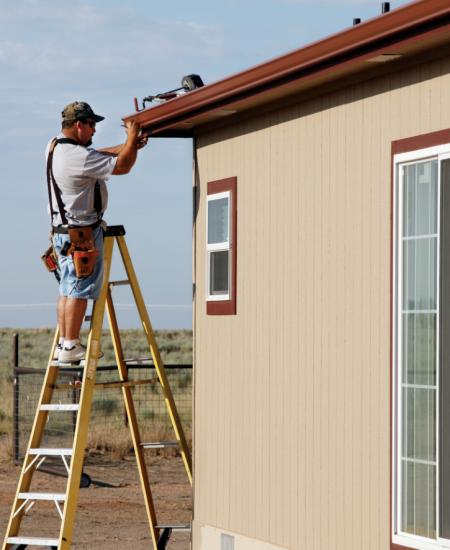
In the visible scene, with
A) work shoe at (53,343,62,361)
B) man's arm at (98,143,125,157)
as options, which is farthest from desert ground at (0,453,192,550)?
man's arm at (98,143,125,157)

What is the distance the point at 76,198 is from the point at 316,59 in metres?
2.23

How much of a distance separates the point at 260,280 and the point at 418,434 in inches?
78.9

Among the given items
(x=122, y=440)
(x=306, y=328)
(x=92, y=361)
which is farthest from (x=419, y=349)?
(x=122, y=440)

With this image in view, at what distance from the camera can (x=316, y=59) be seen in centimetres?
530

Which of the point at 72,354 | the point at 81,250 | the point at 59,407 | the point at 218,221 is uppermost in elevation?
the point at 218,221

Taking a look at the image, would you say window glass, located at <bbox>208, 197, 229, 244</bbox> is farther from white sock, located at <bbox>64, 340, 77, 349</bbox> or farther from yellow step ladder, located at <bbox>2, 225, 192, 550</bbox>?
white sock, located at <bbox>64, 340, 77, 349</bbox>

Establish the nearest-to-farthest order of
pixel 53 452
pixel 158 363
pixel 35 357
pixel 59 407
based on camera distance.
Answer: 1. pixel 53 452
2. pixel 59 407
3. pixel 158 363
4. pixel 35 357

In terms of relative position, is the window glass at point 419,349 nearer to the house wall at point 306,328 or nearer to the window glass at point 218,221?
the house wall at point 306,328

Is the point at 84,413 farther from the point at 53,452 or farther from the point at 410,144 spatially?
the point at 410,144

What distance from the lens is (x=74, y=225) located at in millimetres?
6461

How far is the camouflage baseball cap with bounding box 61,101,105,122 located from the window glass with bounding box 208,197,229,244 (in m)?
1.24

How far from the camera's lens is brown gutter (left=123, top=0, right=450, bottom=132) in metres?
4.53

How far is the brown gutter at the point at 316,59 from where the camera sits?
4527 mm

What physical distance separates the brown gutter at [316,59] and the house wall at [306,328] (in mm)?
309
